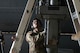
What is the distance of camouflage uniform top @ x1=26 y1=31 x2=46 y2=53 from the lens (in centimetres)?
201

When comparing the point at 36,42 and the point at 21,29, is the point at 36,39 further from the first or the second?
the point at 21,29

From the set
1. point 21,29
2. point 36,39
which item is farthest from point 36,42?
point 21,29

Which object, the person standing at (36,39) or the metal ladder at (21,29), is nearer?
the metal ladder at (21,29)

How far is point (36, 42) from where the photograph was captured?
6.63ft

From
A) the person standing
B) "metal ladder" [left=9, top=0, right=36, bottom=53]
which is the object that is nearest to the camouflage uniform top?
the person standing

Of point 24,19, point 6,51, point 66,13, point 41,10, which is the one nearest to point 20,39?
point 24,19

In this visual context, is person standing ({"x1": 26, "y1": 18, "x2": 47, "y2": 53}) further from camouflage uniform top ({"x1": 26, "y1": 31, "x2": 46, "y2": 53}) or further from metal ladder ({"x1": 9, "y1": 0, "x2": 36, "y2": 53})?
metal ladder ({"x1": 9, "y1": 0, "x2": 36, "y2": 53})

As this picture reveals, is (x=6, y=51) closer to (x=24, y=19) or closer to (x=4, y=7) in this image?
(x=4, y=7)

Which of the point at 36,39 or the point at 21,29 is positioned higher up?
the point at 21,29

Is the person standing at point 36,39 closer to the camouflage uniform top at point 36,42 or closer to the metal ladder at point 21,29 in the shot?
the camouflage uniform top at point 36,42

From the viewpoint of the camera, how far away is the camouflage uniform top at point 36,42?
A: 201cm

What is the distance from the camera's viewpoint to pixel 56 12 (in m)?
1.86

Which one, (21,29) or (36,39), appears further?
(36,39)

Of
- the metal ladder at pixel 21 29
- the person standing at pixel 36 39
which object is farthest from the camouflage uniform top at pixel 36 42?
the metal ladder at pixel 21 29
